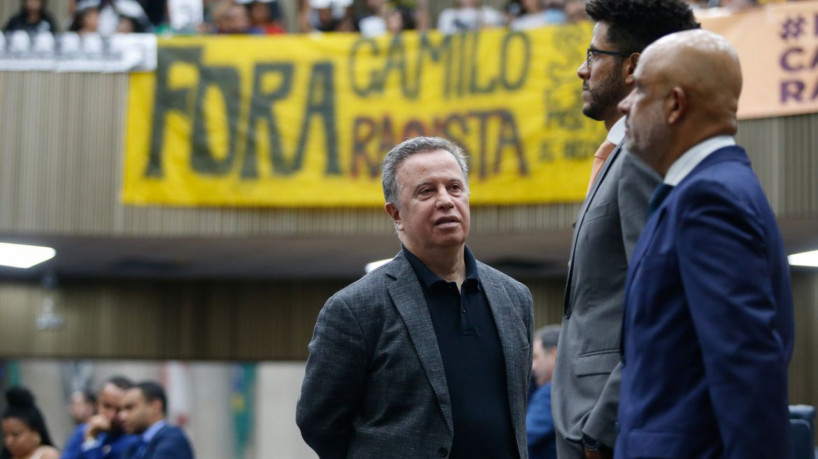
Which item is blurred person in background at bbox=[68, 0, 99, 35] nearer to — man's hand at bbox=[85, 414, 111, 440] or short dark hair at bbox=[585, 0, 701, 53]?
man's hand at bbox=[85, 414, 111, 440]

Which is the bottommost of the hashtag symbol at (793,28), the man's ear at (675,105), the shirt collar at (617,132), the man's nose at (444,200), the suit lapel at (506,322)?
the suit lapel at (506,322)

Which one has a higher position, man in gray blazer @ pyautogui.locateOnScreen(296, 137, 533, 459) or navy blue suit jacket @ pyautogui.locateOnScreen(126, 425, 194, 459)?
man in gray blazer @ pyautogui.locateOnScreen(296, 137, 533, 459)

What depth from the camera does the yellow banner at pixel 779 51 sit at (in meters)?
8.76

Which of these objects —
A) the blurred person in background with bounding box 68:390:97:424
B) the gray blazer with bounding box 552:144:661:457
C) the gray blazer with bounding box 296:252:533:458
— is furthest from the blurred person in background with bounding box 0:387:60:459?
the gray blazer with bounding box 552:144:661:457

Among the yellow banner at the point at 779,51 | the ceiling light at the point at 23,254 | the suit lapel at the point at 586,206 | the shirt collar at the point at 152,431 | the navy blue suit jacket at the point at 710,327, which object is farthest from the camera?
the ceiling light at the point at 23,254

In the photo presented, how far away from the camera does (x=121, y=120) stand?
34.0 ft

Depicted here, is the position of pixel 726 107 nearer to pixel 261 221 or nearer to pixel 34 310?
pixel 261 221

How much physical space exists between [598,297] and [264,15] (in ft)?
29.4

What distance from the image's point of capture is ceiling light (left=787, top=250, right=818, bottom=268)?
11.2 meters

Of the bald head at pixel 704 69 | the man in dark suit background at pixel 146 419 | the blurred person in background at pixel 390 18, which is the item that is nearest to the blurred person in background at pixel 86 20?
the blurred person in background at pixel 390 18

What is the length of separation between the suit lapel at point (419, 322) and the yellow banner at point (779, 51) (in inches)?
251

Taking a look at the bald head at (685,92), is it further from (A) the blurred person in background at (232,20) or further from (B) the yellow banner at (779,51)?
(A) the blurred person in background at (232,20)

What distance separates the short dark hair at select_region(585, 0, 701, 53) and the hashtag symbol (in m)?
6.43

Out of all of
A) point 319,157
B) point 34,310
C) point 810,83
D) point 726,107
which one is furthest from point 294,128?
point 726,107
